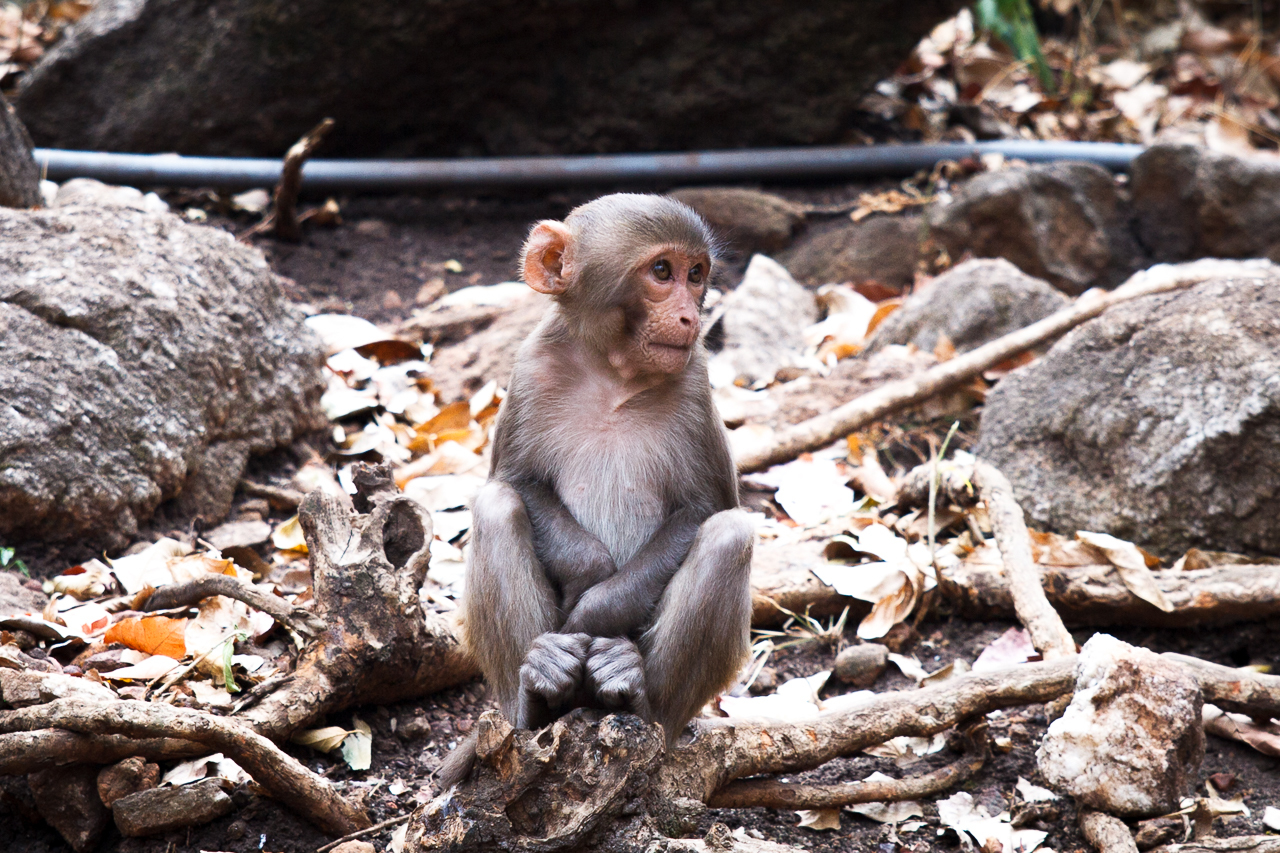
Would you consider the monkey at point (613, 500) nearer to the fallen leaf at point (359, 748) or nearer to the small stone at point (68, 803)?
Answer: the fallen leaf at point (359, 748)

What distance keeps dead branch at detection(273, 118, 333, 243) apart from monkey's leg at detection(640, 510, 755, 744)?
447cm

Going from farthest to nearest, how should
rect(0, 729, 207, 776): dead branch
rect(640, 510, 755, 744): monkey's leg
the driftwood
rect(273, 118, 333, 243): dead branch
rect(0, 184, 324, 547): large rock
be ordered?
1. rect(273, 118, 333, 243): dead branch
2. rect(0, 184, 324, 547): large rock
3. rect(640, 510, 755, 744): monkey's leg
4. rect(0, 729, 207, 776): dead branch
5. the driftwood

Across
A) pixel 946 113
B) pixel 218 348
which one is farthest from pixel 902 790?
pixel 946 113

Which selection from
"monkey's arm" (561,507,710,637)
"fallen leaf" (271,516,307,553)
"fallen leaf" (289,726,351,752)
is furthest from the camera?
"fallen leaf" (271,516,307,553)

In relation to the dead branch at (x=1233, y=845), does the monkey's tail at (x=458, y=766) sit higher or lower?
higher

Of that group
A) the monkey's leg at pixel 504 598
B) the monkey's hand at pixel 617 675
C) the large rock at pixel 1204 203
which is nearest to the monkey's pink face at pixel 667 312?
the monkey's leg at pixel 504 598

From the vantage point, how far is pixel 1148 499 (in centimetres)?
441

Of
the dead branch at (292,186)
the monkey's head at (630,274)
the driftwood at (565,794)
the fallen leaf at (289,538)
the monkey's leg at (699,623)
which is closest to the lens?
the driftwood at (565,794)

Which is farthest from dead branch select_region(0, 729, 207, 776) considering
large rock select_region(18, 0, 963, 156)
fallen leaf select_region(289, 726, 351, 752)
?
large rock select_region(18, 0, 963, 156)

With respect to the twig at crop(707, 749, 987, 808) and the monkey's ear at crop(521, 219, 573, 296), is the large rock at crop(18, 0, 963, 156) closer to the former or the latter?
the monkey's ear at crop(521, 219, 573, 296)

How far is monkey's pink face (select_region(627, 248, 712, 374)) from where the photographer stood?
320cm

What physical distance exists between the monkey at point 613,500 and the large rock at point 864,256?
158 inches

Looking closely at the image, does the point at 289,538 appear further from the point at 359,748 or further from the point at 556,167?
the point at 556,167

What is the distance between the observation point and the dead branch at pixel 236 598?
3.29 m
